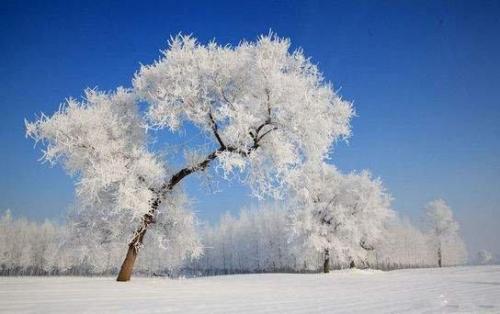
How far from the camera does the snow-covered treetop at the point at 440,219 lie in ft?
244

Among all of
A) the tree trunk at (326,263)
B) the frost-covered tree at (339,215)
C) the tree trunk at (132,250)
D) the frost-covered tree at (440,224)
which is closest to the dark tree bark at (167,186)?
the tree trunk at (132,250)

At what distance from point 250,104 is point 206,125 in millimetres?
2187

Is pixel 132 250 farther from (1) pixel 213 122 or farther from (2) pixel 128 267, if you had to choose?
(1) pixel 213 122

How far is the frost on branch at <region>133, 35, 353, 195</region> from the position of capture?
18047 millimetres

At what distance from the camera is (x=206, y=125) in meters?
19.0

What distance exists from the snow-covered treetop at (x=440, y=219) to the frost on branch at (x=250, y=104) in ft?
210

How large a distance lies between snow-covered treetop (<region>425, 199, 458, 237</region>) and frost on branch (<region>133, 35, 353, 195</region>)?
63.9 m

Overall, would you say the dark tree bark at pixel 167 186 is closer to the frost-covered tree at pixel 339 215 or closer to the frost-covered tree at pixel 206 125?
the frost-covered tree at pixel 206 125

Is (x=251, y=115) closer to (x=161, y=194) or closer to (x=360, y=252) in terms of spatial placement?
(x=161, y=194)

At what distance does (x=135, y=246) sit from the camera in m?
19.2

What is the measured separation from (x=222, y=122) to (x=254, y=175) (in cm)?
280

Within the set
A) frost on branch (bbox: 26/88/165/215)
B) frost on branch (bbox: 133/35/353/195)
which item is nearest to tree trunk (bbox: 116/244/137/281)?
frost on branch (bbox: 26/88/165/215)

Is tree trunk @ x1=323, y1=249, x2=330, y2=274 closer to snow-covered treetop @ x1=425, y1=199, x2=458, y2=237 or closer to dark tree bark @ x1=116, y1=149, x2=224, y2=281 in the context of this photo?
dark tree bark @ x1=116, y1=149, x2=224, y2=281

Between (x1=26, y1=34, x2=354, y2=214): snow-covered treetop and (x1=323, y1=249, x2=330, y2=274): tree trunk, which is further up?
(x1=26, y1=34, x2=354, y2=214): snow-covered treetop
